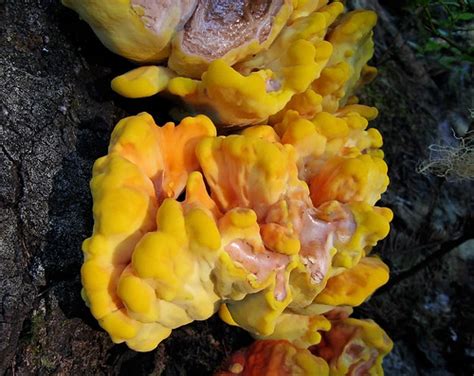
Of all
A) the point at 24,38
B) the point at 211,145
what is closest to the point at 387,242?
the point at 211,145

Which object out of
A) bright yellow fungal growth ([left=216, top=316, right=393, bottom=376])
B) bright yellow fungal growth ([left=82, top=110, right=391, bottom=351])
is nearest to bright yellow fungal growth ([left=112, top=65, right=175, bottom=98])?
bright yellow fungal growth ([left=82, top=110, right=391, bottom=351])

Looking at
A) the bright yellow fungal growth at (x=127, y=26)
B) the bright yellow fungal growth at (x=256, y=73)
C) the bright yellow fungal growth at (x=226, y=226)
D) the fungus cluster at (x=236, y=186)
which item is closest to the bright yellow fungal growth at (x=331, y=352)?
the fungus cluster at (x=236, y=186)

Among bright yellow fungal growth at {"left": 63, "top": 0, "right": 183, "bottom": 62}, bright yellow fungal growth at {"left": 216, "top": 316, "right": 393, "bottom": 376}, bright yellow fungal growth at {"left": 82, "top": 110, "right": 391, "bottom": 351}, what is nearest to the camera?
bright yellow fungal growth at {"left": 82, "top": 110, "right": 391, "bottom": 351}

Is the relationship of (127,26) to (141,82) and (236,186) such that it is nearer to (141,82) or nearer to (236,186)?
(141,82)

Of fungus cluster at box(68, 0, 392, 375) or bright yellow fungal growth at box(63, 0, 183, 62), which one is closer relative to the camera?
fungus cluster at box(68, 0, 392, 375)

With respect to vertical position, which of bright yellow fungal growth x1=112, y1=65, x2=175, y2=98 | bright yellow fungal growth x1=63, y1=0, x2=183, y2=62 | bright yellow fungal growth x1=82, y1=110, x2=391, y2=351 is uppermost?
bright yellow fungal growth x1=63, y1=0, x2=183, y2=62

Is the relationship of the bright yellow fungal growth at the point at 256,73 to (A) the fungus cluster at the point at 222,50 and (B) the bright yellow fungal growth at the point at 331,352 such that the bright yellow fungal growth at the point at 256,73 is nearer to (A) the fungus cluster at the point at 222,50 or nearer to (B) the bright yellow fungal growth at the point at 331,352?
(A) the fungus cluster at the point at 222,50

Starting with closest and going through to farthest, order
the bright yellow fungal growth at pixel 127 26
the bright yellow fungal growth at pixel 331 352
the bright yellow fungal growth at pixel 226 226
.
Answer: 1. the bright yellow fungal growth at pixel 226 226
2. the bright yellow fungal growth at pixel 127 26
3. the bright yellow fungal growth at pixel 331 352

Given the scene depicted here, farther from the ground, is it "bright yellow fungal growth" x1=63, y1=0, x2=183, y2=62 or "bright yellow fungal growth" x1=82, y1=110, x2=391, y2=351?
"bright yellow fungal growth" x1=63, y1=0, x2=183, y2=62

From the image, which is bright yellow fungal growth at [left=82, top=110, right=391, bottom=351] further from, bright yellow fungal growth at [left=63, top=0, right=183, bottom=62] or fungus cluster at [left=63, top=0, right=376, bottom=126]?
bright yellow fungal growth at [left=63, top=0, right=183, bottom=62]
